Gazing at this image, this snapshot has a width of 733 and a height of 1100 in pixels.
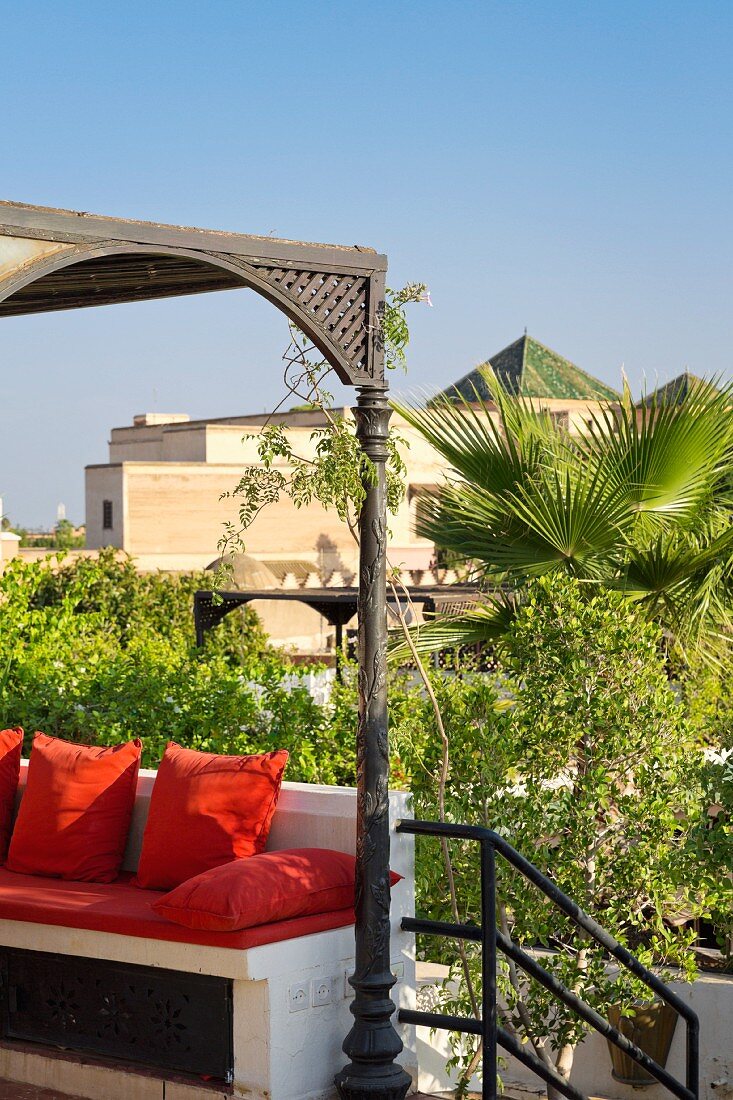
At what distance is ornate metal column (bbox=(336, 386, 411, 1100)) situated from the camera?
4.07 meters

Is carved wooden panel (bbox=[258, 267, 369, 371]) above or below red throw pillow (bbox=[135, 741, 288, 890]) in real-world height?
above

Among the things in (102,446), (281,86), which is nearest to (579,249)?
(281,86)

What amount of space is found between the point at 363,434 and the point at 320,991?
176 centimetres

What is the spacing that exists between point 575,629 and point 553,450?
267 cm

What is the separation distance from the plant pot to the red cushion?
3.92 m

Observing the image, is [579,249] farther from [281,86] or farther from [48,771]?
[48,771]

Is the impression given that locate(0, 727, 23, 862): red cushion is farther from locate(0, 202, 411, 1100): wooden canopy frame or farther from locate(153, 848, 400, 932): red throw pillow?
locate(0, 202, 411, 1100): wooden canopy frame

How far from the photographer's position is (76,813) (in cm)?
489

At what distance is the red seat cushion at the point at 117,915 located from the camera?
3969 millimetres

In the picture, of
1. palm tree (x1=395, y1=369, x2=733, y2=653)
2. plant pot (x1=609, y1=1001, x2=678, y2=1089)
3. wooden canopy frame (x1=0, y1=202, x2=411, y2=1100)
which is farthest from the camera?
plant pot (x1=609, y1=1001, x2=678, y2=1089)

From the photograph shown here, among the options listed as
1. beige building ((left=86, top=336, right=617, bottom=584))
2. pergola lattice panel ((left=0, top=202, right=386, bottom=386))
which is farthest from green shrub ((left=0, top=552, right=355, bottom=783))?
beige building ((left=86, top=336, right=617, bottom=584))

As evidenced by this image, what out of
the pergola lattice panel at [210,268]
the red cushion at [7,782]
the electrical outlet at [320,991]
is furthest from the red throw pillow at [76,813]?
the pergola lattice panel at [210,268]

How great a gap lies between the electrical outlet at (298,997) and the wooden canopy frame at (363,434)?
15 centimetres

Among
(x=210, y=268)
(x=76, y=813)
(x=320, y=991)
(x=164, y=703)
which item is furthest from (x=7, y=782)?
(x=210, y=268)
